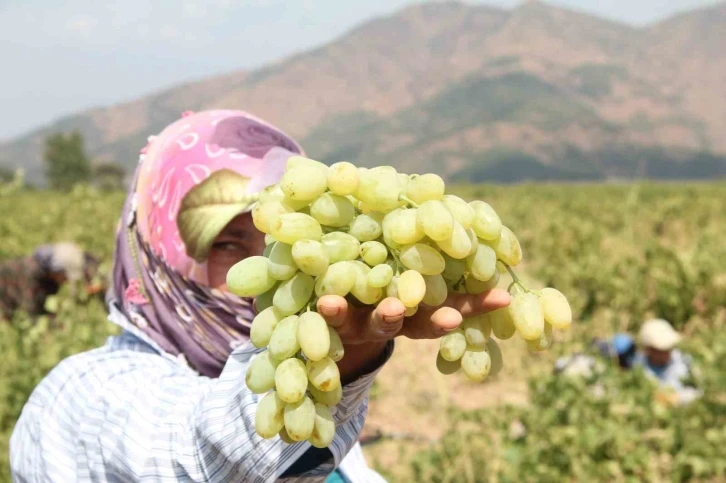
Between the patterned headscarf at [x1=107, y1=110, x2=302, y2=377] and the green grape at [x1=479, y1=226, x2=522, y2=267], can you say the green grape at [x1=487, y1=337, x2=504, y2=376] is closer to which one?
the green grape at [x1=479, y1=226, x2=522, y2=267]

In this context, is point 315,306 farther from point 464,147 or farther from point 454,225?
point 464,147

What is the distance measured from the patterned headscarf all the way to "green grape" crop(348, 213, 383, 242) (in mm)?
540

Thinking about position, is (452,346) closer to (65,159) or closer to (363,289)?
(363,289)

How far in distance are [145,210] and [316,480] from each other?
671 mm

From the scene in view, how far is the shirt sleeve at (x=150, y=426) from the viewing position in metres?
1.02

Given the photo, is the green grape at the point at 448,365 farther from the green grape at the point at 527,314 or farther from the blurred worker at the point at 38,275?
the blurred worker at the point at 38,275

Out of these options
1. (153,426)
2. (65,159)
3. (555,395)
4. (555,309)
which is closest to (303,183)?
(555,309)

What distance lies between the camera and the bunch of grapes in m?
0.77

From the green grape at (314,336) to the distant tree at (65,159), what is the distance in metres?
67.2

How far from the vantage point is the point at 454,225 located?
2.54 ft

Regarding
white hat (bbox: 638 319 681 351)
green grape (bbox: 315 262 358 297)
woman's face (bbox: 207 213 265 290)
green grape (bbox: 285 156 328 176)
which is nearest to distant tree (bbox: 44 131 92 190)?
white hat (bbox: 638 319 681 351)

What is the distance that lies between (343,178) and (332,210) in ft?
0.13

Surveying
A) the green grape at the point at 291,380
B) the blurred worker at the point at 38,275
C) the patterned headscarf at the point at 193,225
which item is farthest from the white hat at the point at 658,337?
the green grape at the point at 291,380

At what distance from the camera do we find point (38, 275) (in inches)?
195
